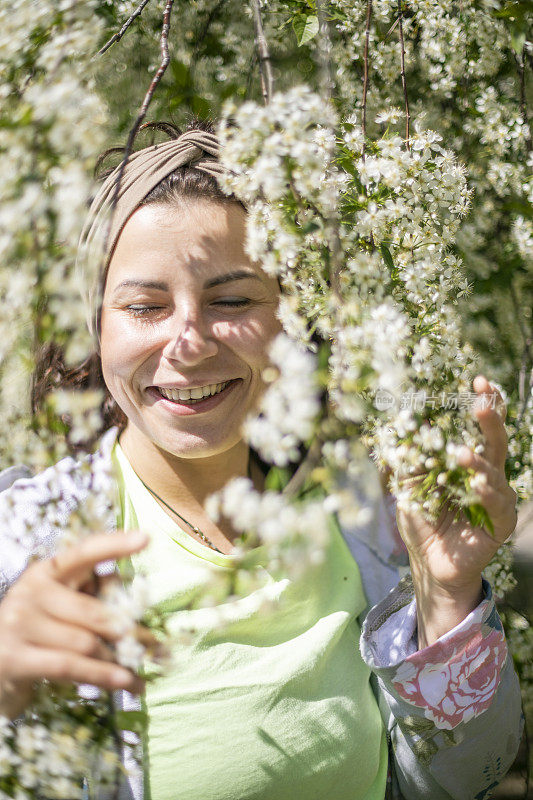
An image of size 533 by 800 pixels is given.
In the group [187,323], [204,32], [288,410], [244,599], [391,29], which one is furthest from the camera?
[204,32]

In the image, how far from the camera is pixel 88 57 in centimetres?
76

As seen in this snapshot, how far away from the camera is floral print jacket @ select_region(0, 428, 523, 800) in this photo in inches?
43.4

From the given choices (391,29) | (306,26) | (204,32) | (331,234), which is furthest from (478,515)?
(204,32)

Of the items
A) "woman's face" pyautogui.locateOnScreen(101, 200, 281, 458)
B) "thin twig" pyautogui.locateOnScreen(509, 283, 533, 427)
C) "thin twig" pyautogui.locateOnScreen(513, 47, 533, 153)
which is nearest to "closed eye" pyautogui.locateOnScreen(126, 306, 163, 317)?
"woman's face" pyautogui.locateOnScreen(101, 200, 281, 458)

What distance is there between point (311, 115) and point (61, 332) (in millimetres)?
353

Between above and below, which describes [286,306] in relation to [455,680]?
above

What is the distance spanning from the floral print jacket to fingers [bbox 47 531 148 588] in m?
0.30

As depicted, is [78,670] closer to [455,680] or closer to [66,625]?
[66,625]

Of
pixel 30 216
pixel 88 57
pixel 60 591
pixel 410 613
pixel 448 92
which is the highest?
pixel 448 92

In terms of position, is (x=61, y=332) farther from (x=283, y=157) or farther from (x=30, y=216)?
(x=283, y=157)

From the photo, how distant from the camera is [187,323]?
3.23ft

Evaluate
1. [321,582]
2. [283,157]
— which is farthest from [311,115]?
[321,582]

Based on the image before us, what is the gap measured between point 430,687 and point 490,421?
50cm

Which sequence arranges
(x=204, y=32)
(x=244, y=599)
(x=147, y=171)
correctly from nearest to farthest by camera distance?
1. (x=147, y=171)
2. (x=244, y=599)
3. (x=204, y=32)
